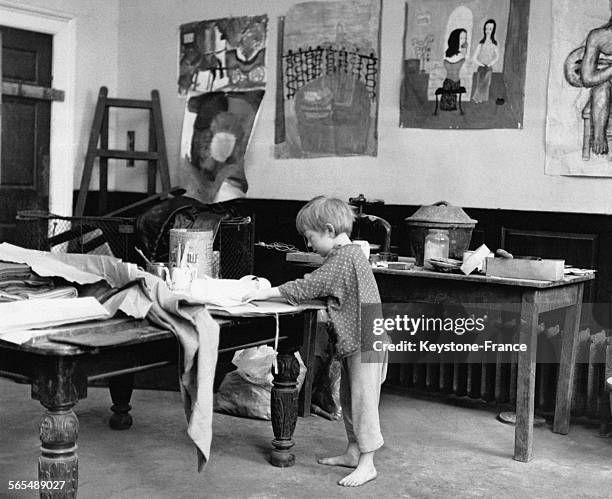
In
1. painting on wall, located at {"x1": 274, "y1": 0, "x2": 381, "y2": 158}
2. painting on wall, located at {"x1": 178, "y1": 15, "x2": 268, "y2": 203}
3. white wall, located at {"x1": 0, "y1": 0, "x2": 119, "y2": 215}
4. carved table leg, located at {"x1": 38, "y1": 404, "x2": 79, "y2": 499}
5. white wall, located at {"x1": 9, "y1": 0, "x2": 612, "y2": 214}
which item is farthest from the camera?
white wall, located at {"x1": 0, "y1": 0, "x2": 119, "y2": 215}

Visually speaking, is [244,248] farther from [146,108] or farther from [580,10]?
[580,10]

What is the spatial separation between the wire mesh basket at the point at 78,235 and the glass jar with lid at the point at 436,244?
229cm

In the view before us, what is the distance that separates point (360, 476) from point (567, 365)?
1448 mm

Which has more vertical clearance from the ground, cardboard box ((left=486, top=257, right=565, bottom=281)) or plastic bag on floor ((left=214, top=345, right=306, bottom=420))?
cardboard box ((left=486, top=257, right=565, bottom=281))

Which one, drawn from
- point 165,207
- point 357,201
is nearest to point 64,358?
point 357,201

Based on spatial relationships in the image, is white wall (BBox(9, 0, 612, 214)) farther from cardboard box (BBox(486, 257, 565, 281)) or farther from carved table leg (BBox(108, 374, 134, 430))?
carved table leg (BBox(108, 374, 134, 430))

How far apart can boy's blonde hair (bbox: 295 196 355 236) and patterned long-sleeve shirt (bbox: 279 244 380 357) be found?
0.11 m

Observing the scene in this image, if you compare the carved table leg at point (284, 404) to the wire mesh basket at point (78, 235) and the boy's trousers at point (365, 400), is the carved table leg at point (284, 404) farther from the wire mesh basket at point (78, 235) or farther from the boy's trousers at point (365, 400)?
the wire mesh basket at point (78, 235)

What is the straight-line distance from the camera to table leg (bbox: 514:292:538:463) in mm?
4242

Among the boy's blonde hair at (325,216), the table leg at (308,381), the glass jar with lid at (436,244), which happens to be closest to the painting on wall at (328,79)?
the glass jar with lid at (436,244)

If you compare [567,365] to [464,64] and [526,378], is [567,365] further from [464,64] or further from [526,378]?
[464,64]

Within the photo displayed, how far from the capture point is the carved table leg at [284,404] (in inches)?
157

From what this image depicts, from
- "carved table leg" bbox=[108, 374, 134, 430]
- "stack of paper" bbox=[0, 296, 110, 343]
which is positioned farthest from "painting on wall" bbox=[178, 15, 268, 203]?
"stack of paper" bbox=[0, 296, 110, 343]

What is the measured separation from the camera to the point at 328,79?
6.33 metres
